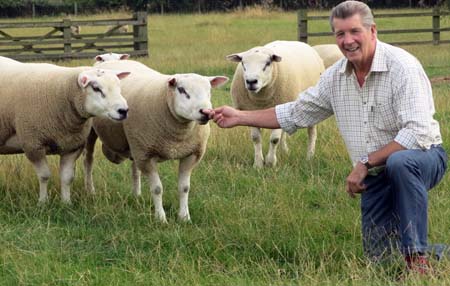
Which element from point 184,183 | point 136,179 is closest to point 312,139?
point 136,179

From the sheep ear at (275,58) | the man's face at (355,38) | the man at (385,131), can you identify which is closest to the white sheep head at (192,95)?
the man at (385,131)

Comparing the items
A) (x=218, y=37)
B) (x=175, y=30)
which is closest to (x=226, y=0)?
(x=175, y=30)

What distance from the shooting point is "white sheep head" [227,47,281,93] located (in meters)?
8.02

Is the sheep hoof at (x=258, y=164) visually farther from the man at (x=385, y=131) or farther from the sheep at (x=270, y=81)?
the man at (x=385, y=131)

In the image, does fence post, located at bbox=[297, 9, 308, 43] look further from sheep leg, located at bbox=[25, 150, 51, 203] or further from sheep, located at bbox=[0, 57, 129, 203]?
sheep leg, located at bbox=[25, 150, 51, 203]

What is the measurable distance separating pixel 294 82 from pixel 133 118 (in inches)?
113

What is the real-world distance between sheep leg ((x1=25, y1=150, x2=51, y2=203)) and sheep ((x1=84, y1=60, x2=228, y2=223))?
62 cm

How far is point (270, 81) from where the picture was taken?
8438 millimetres

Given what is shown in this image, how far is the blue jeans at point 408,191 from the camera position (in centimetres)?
436

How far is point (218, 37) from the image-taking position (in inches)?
1028

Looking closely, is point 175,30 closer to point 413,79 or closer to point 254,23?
point 254,23

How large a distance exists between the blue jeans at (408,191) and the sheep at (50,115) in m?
2.39

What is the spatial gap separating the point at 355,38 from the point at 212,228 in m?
1.73

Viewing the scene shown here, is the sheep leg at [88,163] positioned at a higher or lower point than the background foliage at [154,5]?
lower
